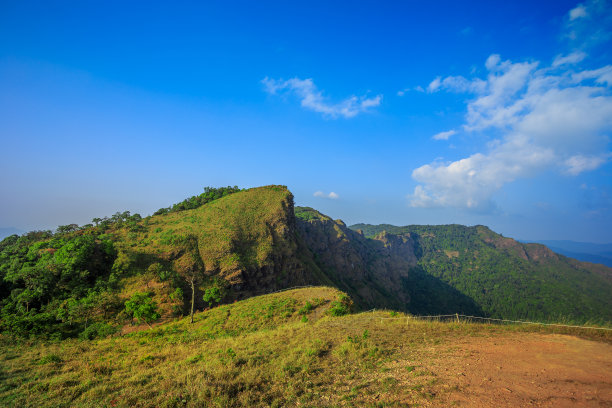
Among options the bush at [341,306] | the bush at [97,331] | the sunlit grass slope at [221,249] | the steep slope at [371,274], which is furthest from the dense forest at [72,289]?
the steep slope at [371,274]

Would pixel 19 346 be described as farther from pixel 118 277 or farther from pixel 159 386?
pixel 159 386

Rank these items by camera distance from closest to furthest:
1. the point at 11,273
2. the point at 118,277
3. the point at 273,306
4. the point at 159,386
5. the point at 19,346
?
the point at 159,386 < the point at 19,346 < the point at 273,306 < the point at 11,273 < the point at 118,277

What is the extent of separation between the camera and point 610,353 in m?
9.47

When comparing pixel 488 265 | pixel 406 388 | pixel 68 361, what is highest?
pixel 406 388

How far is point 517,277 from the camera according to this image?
138125mm

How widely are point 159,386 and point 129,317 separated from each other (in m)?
21.2

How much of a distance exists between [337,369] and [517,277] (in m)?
180

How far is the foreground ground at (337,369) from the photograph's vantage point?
745cm

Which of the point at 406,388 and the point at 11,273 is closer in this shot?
the point at 406,388

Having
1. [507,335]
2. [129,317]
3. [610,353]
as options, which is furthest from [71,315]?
[610,353]

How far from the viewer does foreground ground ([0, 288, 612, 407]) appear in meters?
7.45

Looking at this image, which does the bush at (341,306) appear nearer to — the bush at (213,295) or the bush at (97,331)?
the bush at (213,295)

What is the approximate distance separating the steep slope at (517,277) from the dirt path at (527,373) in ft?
398

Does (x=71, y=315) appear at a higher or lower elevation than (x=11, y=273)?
lower
